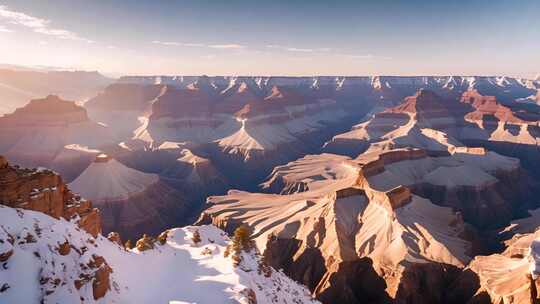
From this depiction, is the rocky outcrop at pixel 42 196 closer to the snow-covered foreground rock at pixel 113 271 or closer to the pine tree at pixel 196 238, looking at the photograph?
the snow-covered foreground rock at pixel 113 271

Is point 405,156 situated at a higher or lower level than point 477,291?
higher

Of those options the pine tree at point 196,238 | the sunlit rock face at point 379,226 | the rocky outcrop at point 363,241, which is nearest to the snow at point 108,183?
the sunlit rock face at point 379,226

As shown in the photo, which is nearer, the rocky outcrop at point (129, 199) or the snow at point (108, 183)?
the rocky outcrop at point (129, 199)

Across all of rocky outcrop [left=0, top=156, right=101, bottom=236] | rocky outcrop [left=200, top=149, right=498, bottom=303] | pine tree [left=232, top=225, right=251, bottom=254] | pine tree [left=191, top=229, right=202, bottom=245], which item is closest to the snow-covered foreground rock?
pine tree [left=191, top=229, right=202, bottom=245]

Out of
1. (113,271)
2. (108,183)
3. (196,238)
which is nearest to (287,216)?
(196,238)

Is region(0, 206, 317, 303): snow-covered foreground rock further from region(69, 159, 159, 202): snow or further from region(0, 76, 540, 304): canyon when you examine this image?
region(69, 159, 159, 202): snow

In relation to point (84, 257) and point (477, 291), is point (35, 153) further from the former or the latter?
point (477, 291)

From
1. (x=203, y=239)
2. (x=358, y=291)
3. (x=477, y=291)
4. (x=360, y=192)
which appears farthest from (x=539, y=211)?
(x=203, y=239)
